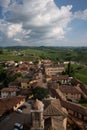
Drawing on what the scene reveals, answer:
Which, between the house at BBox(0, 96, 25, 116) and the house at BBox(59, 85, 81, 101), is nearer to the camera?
the house at BBox(0, 96, 25, 116)

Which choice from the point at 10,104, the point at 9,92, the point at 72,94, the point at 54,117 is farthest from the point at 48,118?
the point at 9,92

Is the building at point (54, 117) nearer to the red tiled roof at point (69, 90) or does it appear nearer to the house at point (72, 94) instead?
the house at point (72, 94)

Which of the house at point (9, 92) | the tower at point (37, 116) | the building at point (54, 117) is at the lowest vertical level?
the house at point (9, 92)

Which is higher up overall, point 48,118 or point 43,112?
point 43,112

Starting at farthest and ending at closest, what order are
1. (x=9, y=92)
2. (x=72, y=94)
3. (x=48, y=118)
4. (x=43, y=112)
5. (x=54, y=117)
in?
1. (x=9, y=92)
2. (x=72, y=94)
3. (x=43, y=112)
4. (x=54, y=117)
5. (x=48, y=118)

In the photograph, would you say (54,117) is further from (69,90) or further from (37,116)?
(69,90)

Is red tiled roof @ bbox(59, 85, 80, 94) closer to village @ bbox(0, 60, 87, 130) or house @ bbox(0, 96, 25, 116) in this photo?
village @ bbox(0, 60, 87, 130)

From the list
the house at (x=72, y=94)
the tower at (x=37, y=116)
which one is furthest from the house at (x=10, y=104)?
the house at (x=72, y=94)

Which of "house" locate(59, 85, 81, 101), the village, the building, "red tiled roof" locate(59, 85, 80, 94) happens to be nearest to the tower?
the village

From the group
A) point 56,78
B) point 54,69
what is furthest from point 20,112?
point 54,69

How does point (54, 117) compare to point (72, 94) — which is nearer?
point (54, 117)

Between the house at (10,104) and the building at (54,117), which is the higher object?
the building at (54,117)
